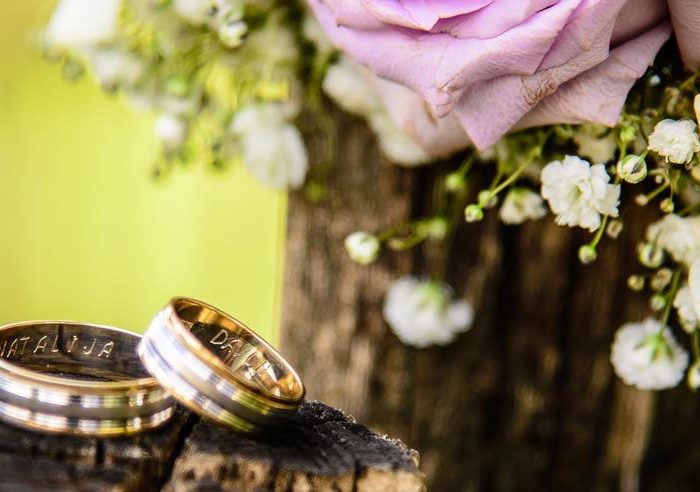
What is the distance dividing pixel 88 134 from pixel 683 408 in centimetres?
129

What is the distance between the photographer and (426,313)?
2.22 feet

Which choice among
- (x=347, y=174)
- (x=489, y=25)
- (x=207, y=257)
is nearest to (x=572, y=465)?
(x=347, y=174)

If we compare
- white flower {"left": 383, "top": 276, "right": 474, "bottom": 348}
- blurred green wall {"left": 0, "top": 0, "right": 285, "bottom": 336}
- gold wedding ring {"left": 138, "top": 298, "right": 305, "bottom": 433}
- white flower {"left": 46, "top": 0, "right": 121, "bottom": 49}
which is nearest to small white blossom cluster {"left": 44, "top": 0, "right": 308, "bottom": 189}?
white flower {"left": 46, "top": 0, "right": 121, "bottom": 49}

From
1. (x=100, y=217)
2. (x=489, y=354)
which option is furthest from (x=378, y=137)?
(x=100, y=217)

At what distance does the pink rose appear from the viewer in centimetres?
43

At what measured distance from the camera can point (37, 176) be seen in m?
1.77

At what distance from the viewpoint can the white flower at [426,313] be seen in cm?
67

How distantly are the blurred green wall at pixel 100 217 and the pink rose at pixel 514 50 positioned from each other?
1150 mm

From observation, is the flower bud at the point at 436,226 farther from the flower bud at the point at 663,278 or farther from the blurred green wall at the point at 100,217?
the blurred green wall at the point at 100,217

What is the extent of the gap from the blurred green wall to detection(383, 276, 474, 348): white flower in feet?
3.07

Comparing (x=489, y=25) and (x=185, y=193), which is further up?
(x=489, y=25)

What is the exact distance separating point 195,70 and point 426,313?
0.76ft

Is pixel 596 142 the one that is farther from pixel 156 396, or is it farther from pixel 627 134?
pixel 156 396

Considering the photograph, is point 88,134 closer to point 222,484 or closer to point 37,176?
point 37,176
